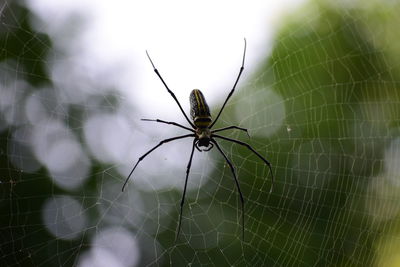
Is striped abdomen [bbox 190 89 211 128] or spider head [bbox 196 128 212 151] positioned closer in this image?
striped abdomen [bbox 190 89 211 128]

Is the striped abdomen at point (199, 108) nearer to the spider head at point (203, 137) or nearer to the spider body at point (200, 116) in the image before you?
the spider body at point (200, 116)

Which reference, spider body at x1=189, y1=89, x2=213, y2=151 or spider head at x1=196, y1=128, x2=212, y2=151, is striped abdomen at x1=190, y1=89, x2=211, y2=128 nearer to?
spider body at x1=189, y1=89, x2=213, y2=151

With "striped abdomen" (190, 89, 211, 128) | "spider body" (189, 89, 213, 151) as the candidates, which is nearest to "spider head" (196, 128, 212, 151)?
"spider body" (189, 89, 213, 151)

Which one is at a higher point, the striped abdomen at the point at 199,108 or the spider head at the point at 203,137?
the striped abdomen at the point at 199,108

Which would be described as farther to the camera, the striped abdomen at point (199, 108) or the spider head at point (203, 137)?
the spider head at point (203, 137)

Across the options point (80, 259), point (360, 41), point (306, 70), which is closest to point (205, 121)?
point (80, 259)

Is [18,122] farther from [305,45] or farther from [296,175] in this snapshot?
[305,45]

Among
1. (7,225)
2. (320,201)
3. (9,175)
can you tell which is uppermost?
(9,175)

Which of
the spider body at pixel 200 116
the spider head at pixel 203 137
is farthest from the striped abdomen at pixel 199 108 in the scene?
the spider head at pixel 203 137
